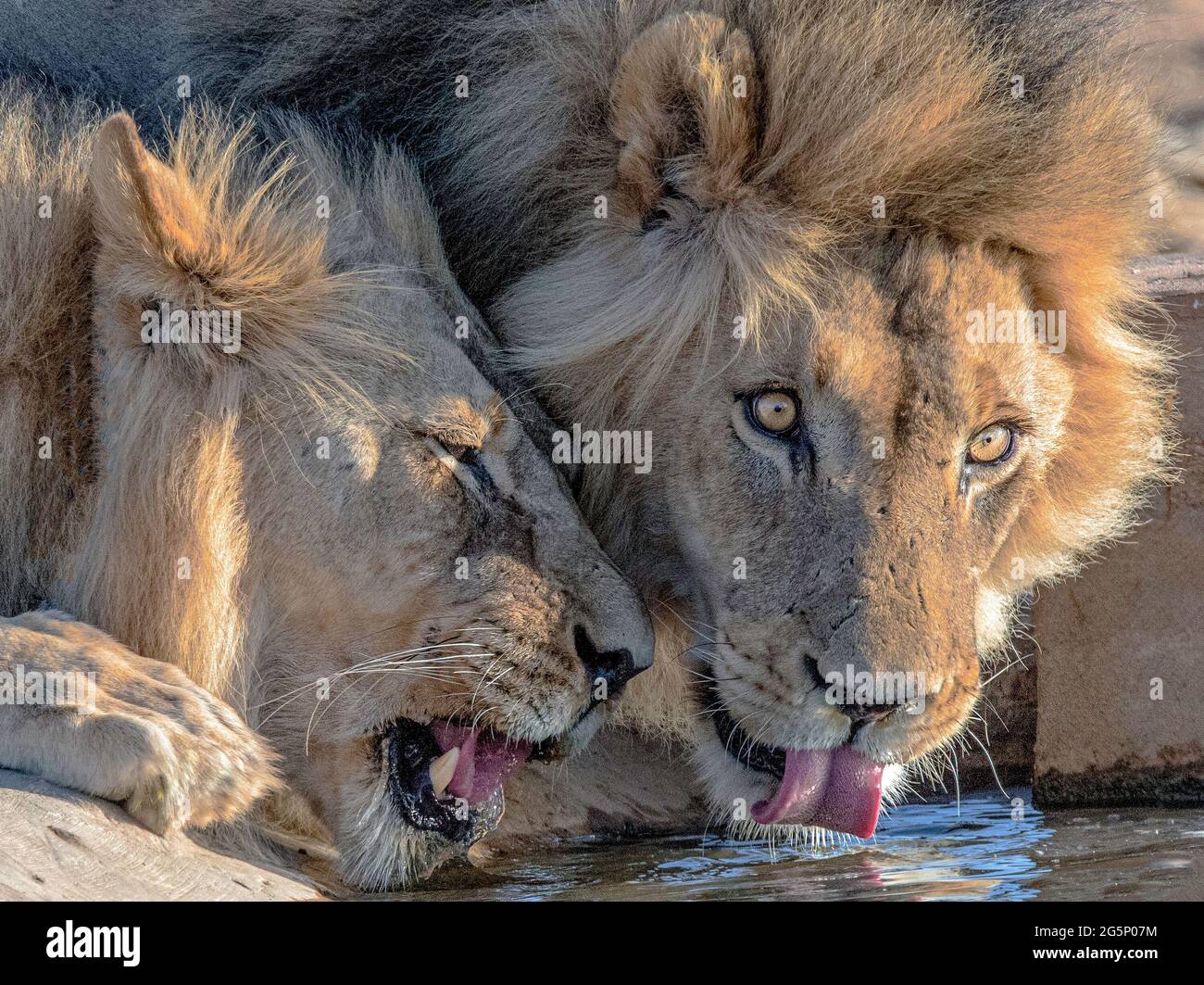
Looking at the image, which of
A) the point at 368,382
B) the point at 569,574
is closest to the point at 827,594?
the point at 569,574

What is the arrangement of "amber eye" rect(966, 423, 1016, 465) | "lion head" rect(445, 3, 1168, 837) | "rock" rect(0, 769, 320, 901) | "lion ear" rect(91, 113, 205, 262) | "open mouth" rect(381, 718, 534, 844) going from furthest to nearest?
"amber eye" rect(966, 423, 1016, 465) < "open mouth" rect(381, 718, 534, 844) < "lion head" rect(445, 3, 1168, 837) < "lion ear" rect(91, 113, 205, 262) < "rock" rect(0, 769, 320, 901)

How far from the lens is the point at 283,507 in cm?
363

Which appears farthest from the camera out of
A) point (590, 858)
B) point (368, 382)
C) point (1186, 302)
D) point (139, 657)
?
point (1186, 302)

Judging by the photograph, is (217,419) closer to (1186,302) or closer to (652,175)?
(652,175)

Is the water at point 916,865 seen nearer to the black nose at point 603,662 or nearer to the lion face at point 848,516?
the lion face at point 848,516

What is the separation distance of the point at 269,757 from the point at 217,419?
705 mm

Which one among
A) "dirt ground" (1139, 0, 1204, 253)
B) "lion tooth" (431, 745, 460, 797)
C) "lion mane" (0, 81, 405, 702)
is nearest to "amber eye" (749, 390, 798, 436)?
"lion mane" (0, 81, 405, 702)

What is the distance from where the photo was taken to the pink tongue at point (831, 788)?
12.3 feet

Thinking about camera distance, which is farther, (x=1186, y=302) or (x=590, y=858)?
(x=1186, y=302)

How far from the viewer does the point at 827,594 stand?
141 inches

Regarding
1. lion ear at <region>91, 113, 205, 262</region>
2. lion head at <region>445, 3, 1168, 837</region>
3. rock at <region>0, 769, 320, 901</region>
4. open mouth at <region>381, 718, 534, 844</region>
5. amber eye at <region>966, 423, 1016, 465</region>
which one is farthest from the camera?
amber eye at <region>966, 423, 1016, 465</region>

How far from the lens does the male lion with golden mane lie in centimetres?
368

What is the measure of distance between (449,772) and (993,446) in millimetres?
1421

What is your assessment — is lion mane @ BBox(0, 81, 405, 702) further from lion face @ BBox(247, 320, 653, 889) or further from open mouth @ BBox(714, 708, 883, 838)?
open mouth @ BBox(714, 708, 883, 838)
